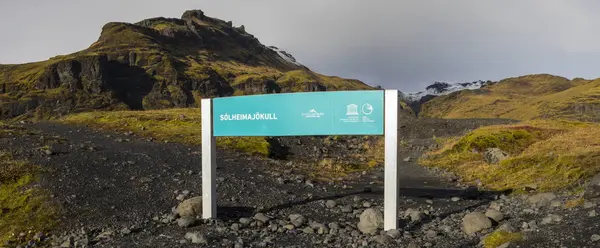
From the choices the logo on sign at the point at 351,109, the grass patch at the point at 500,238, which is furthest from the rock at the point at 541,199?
the logo on sign at the point at 351,109

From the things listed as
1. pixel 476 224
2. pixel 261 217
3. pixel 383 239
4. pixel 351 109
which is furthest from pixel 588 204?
pixel 261 217

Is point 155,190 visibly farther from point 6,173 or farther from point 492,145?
point 492,145

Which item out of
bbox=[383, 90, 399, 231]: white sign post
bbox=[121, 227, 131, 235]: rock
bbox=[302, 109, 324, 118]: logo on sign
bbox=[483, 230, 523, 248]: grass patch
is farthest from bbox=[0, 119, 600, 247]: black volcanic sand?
bbox=[302, 109, 324, 118]: logo on sign

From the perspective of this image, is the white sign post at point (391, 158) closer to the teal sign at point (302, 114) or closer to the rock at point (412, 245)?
the teal sign at point (302, 114)

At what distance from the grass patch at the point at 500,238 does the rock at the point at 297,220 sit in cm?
476

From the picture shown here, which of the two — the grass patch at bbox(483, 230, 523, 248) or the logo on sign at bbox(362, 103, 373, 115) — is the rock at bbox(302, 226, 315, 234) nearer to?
the logo on sign at bbox(362, 103, 373, 115)

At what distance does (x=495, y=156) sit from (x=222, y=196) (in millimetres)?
17065

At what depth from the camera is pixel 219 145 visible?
27016 mm

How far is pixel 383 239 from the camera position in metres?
9.67

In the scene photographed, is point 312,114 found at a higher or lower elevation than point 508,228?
higher

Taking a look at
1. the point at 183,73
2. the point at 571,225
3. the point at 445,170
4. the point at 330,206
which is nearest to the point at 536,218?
the point at 571,225

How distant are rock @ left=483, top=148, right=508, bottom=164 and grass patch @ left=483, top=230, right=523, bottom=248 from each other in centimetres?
1511

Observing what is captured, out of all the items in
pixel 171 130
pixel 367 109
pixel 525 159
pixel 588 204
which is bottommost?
pixel 588 204

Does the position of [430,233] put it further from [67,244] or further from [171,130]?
[171,130]
